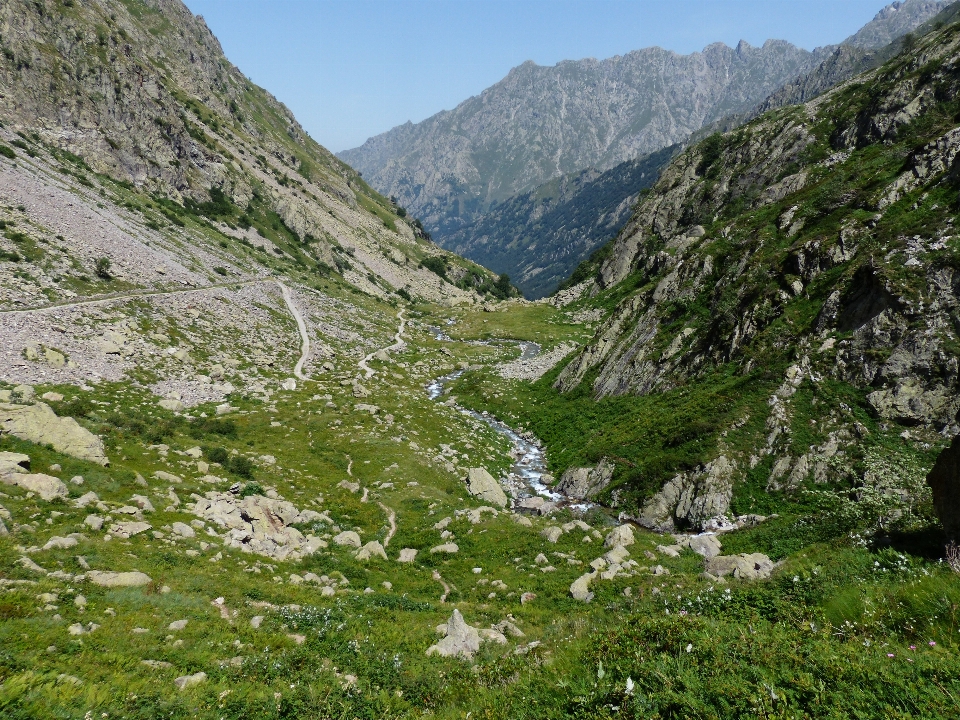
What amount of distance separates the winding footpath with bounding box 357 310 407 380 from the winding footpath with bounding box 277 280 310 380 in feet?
22.8

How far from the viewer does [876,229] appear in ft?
95.7

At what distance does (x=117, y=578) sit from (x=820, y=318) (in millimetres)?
34391

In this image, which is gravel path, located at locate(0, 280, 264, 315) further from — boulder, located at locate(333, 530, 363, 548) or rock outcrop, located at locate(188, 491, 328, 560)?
boulder, located at locate(333, 530, 363, 548)

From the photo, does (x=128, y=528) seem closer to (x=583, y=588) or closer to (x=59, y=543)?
(x=59, y=543)

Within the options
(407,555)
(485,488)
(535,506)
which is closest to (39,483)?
(407,555)

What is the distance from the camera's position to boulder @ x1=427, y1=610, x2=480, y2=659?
39.3ft

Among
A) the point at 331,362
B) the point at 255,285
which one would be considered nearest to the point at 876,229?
the point at 331,362

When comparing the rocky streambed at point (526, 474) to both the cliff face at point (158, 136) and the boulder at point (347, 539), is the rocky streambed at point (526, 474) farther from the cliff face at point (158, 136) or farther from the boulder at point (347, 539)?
the cliff face at point (158, 136)

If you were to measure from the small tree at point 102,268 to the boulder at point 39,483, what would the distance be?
4429cm

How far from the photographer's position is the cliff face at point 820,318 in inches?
867

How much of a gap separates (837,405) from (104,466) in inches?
1316

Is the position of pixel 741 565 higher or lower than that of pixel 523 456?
higher

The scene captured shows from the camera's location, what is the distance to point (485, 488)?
29812 mm

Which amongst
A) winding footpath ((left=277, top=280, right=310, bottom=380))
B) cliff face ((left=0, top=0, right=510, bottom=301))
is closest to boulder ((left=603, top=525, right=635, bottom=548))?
winding footpath ((left=277, top=280, right=310, bottom=380))
